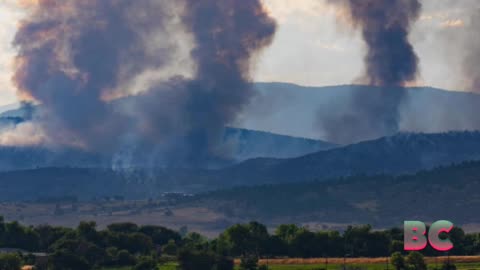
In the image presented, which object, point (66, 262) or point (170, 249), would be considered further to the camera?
point (170, 249)

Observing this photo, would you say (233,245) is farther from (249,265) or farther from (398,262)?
(398,262)

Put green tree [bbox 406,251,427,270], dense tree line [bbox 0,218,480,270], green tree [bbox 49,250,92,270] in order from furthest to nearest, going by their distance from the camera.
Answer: dense tree line [bbox 0,218,480,270] < green tree [bbox 49,250,92,270] < green tree [bbox 406,251,427,270]

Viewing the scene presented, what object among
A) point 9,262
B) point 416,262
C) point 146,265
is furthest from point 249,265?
point 9,262

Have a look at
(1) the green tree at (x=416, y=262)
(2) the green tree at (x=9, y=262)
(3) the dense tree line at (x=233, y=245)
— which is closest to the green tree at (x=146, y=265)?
(3) the dense tree line at (x=233, y=245)

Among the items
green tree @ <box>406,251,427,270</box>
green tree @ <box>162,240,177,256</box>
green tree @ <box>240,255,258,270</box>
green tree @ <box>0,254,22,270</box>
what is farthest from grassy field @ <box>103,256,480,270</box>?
green tree @ <box>0,254,22,270</box>

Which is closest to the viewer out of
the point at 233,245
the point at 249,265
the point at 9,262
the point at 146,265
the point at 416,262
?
the point at 416,262

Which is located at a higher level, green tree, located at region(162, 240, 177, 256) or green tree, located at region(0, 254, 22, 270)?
green tree, located at region(162, 240, 177, 256)

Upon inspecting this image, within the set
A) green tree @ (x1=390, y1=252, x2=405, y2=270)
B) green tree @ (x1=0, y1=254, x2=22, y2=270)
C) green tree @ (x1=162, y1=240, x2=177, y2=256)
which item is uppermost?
green tree @ (x1=162, y1=240, x2=177, y2=256)

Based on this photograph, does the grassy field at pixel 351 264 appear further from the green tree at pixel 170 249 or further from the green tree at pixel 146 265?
the green tree at pixel 170 249

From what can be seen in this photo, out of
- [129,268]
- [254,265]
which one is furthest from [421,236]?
[129,268]

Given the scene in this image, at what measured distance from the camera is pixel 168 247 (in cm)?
19188

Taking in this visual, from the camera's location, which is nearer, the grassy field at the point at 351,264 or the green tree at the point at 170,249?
the grassy field at the point at 351,264

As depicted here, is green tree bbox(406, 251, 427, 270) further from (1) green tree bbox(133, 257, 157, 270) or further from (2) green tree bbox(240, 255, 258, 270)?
(1) green tree bbox(133, 257, 157, 270)

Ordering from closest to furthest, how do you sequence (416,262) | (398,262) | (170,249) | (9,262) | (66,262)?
(416,262), (398,262), (9,262), (66,262), (170,249)
